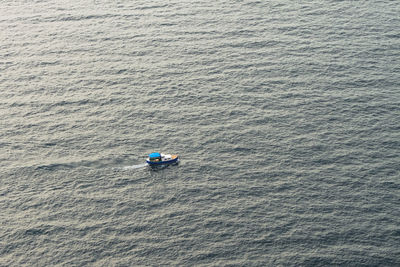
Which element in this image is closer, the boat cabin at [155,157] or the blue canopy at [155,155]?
the boat cabin at [155,157]

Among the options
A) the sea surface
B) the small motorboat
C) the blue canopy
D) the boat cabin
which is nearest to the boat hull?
the small motorboat

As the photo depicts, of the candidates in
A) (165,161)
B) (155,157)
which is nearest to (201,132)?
(165,161)

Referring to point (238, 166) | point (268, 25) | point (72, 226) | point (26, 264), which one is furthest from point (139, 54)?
point (26, 264)

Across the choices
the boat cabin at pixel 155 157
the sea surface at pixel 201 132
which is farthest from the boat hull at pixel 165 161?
the sea surface at pixel 201 132

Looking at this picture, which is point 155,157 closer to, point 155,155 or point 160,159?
point 155,155

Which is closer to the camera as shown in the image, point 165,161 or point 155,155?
point 155,155

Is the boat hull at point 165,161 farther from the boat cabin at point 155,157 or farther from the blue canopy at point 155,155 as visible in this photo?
the blue canopy at point 155,155

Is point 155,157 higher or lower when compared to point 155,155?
lower
